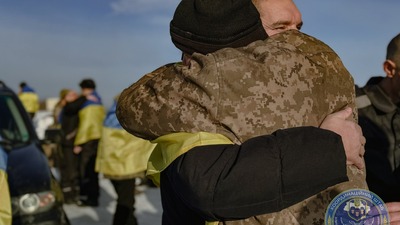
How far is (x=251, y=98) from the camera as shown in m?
1.48

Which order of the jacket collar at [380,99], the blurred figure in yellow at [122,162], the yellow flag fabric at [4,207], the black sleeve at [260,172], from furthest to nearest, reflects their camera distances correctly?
1. the blurred figure in yellow at [122,162]
2. the jacket collar at [380,99]
3. the yellow flag fabric at [4,207]
4. the black sleeve at [260,172]

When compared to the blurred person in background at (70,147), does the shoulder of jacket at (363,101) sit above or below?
above

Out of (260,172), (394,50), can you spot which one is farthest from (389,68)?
(260,172)

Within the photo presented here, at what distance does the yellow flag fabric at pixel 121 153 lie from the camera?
6535 mm

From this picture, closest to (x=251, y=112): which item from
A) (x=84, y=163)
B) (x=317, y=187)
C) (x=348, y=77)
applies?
(x=317, y=187)

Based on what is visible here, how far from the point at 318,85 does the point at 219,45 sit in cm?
32

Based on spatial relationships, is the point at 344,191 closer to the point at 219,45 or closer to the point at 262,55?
the point at 262,55

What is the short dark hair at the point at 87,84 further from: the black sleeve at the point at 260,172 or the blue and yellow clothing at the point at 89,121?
the black sleeve at the point at 260,172

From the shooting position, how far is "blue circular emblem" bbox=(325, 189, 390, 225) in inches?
61.4

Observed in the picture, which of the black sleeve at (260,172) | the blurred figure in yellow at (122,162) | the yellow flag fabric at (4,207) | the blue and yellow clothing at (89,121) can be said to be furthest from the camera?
the blue and yellow clothing at (89,121)

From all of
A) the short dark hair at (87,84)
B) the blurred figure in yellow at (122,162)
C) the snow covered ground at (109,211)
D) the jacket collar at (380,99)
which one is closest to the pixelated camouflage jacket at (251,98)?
the jacket collar at (380,99)

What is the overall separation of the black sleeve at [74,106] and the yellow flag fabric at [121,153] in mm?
2219

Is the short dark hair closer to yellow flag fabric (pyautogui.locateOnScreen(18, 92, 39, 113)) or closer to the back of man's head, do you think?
the back of man's head

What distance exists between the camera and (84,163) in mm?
8969
